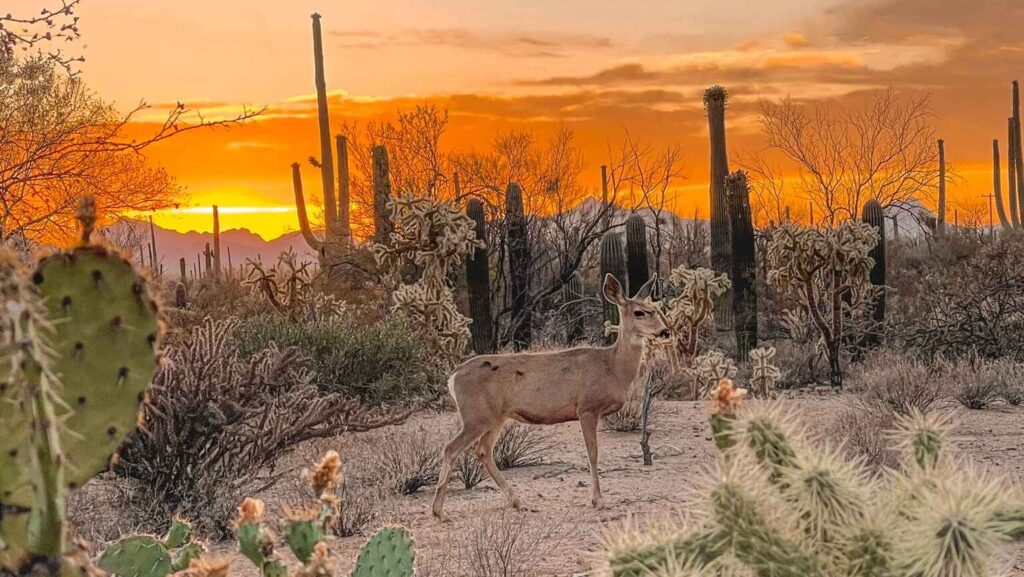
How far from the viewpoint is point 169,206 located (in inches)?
663

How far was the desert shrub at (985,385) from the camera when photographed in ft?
42.9

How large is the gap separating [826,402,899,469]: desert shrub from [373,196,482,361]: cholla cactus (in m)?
5.48

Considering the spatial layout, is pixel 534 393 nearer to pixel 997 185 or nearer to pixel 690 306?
pixel 690 306

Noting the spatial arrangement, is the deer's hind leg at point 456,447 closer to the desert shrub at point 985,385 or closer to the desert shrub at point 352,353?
the desert shrub at point 352,353

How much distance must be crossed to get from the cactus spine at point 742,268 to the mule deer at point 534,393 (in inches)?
378

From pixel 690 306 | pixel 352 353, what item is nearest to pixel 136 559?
pixel 352 353

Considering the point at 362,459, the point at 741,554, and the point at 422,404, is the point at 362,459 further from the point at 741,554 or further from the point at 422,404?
the point at 741,554

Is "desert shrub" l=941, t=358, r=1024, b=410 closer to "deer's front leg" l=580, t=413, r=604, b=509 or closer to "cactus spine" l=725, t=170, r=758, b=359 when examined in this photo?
"cactus spine" l=725, t=170, r=758, b=359

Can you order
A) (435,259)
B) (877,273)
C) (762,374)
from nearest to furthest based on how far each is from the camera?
(762,374) < (435,259) < (877,273)

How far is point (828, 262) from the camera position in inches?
613

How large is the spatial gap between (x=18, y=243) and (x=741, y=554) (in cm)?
1220

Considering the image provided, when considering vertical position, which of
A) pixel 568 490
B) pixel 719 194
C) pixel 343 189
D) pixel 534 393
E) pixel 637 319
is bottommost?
pixel 568 490

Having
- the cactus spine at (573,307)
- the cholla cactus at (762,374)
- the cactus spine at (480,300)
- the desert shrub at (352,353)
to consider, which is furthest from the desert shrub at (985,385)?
the cactus spine at (480,300)

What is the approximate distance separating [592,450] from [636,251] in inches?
397
